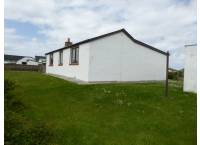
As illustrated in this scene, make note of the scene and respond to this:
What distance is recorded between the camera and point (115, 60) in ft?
64.4

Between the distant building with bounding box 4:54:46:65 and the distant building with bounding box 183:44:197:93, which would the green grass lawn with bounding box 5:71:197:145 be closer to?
the distant building with bounding box 183:44:197:93

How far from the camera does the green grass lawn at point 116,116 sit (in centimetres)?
633

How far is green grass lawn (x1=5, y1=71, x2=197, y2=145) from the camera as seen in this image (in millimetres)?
6328

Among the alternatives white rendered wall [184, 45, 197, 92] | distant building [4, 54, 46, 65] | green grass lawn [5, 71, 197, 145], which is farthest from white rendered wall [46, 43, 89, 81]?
distant building [4, 54, 46, 65]

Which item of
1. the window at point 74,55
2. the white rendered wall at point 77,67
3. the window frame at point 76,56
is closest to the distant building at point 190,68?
the white rendered wall at point 77,67

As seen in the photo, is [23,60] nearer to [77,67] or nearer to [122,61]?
[77,67]

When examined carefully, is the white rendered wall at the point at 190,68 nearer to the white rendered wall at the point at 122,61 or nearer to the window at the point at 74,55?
the white rendered wall at the point at 122,61

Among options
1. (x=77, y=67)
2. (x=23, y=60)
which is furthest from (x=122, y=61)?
(x=23, y=60)

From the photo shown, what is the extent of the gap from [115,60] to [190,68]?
24.7ft

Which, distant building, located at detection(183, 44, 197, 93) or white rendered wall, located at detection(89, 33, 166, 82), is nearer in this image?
distant building, located at detection(183, 44, 197, 93)

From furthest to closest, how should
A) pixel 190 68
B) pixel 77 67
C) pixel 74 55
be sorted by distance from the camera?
pixel 74 55 < pixel 77 67 < pixel 190 68

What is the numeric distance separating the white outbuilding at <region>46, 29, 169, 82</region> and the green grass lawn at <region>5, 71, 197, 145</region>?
233 inches

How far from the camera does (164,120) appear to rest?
8000 mm
